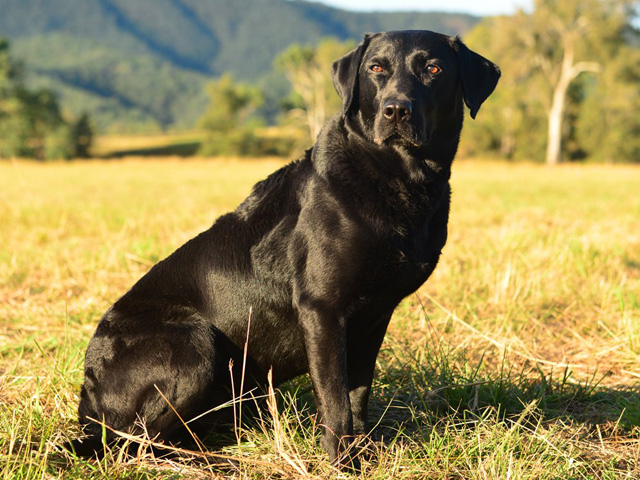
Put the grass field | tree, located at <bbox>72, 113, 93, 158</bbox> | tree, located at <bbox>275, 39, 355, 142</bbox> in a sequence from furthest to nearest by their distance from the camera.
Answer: tree, located at <bbox>275, 39, 355, 142</bbox>, tree, located at <bbox>72, 113, 93, 158</bbox>, the grass field

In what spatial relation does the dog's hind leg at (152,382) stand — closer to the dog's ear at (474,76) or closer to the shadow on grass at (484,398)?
the shadow on grass at (484,398)

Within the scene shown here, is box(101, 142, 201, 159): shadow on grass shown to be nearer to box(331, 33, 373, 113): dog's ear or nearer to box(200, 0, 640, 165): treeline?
box(200, 0, 640, 165): treeline

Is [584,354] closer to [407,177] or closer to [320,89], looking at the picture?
[407,177]

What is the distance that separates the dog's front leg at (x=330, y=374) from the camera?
2244 mm

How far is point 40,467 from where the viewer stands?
6.69 feet

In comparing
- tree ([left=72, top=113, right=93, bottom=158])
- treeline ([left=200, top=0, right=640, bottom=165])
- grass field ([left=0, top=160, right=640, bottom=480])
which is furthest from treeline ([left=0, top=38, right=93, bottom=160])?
grass field ([left=0, top=160, right=640, bottom=480])

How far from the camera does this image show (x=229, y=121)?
55750 millimetres

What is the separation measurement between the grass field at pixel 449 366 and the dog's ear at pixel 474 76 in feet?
4.06

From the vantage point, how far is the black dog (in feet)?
7.50

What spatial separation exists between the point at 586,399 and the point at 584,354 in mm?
671

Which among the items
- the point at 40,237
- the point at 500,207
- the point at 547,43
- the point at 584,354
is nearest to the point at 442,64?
A: the point at 584,354

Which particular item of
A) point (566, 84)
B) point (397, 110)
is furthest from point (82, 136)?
point (397, 110)

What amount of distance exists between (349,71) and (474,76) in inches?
22.2

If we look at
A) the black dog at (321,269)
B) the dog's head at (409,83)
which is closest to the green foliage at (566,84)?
the dog's head at (409,83)
